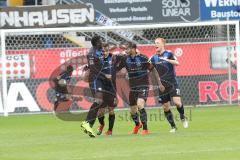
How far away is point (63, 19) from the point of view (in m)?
29.5

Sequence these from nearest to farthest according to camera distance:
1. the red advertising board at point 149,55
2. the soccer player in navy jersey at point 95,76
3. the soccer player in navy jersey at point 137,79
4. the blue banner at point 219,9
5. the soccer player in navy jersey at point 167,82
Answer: the soccer player in navy jersey at point 95,76, the soccer player in navy jersey at point 137,79, the soccer player in navy jersey at point 167,82, the red advertising board at point 149,55, the blue banner at point 219,9

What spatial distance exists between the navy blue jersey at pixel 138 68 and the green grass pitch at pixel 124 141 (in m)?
1.19

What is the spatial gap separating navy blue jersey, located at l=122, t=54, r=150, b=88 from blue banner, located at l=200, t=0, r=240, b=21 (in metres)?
14.8

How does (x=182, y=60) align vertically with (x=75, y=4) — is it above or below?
below

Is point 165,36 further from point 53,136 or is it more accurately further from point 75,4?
point 53,136

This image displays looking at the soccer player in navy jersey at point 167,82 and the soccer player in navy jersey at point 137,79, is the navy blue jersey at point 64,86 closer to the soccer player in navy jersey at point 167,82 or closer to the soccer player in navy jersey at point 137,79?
the soccer player in navy jersey at point 167,82

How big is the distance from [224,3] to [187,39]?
543 cm

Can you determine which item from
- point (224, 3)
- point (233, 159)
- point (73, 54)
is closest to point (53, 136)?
point (233, 159)

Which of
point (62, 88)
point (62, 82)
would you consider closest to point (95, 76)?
point (62, 88)

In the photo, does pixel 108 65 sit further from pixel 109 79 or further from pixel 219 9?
pixel 219 9

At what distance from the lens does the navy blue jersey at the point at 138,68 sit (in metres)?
17.4

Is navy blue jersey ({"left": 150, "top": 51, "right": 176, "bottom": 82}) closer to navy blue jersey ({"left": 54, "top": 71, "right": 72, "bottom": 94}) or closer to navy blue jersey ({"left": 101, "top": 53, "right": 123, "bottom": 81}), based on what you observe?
A: navy blue jersey ({"left": 101, "top": 53, "right": 123, "bottom": 81})

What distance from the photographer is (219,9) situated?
32.1 m

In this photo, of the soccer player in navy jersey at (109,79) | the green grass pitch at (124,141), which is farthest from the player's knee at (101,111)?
the green grass pitch at (124,141)
